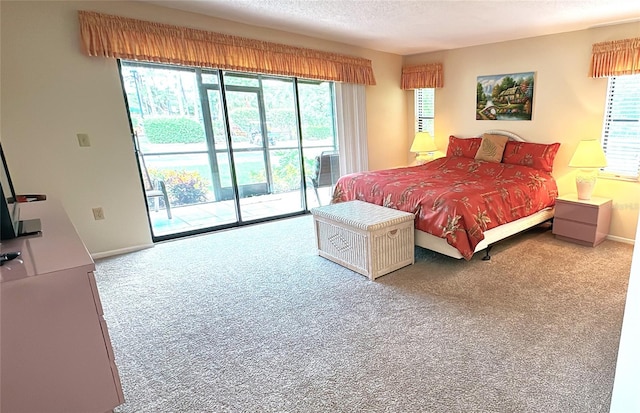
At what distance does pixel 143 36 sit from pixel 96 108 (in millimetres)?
825

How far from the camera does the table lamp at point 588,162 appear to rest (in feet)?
10.7

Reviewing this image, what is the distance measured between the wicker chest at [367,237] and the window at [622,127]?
96.5 inches

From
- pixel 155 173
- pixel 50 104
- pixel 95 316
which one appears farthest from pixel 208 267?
pixel 50 104

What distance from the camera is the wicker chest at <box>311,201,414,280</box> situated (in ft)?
8.95

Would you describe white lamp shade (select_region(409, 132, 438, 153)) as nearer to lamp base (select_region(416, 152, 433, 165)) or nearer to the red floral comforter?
lamp base (select_region(416, 152, 433, 165))

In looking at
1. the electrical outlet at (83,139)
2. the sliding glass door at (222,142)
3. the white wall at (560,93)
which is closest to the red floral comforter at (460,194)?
the white wall at (560,93)

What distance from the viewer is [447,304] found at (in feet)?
7.74

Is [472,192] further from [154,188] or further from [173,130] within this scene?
[154,188]

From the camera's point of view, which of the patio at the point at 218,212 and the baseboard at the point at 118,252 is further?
the patio at the point at 218,212

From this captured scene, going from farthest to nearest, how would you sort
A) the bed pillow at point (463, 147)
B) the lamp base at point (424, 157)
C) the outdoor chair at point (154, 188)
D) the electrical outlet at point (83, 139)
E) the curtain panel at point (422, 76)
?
the lamp base at point (424, 157)
the curtain panel at point (422, 76)
the bed pillow at point (463, 147)
the outdoor chair at point (154, 188)
the electrical outlet at point (83, 139)

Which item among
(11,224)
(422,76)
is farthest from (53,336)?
(422,76)

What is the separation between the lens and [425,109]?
543cm

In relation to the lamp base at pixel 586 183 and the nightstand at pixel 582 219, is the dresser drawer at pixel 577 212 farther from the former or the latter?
the lamp base at pixel 586 183

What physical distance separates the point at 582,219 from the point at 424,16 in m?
2.56
